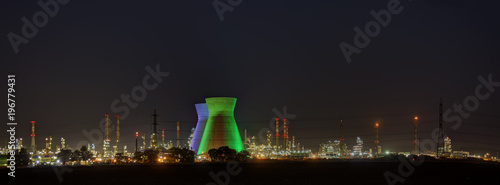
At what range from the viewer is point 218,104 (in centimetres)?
14038

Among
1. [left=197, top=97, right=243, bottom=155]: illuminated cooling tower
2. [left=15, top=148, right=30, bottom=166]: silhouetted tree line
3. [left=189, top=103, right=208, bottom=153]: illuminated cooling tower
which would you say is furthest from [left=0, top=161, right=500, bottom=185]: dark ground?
[left=189, top=103, right=208, bottom=153]: illuminated cooling tower

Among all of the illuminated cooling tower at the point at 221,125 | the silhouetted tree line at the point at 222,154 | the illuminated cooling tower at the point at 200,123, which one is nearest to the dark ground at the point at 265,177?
the silhouetted tree line at the point at 222,154

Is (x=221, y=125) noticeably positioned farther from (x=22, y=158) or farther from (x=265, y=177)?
(x=265, y=177)

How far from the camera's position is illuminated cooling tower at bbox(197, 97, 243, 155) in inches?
5527

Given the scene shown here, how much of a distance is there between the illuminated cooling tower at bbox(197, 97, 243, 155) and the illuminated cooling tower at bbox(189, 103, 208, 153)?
11599mm

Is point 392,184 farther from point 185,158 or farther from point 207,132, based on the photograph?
point 207,132

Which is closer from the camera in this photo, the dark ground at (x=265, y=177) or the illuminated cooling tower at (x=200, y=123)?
the dark ground at (x=265, y=177)

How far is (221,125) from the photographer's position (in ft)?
461

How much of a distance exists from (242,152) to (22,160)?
49.9 meters

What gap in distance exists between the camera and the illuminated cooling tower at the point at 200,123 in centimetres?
→ 15412

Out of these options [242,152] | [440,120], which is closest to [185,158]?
[242,152]

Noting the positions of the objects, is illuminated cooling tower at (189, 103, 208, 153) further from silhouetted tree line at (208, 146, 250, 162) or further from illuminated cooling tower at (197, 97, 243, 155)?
silhouetted tree line at (208, 146, 250, 162)

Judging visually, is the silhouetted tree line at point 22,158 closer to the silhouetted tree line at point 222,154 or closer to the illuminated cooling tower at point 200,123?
the silhouetted tree line at point 222,154

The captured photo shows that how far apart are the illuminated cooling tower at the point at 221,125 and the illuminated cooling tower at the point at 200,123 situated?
1160 centimetres
